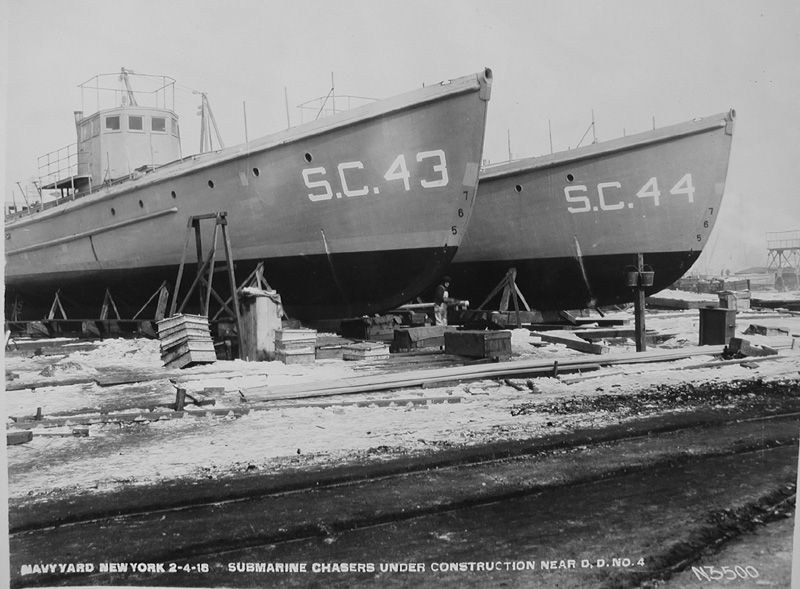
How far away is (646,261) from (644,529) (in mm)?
8549

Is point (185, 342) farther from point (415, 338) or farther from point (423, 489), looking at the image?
point (423, 489)

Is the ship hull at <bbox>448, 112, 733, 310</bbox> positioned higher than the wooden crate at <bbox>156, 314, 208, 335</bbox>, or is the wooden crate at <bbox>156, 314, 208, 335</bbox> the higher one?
the ship hull at <bbox>448, 112, 733, 310</bbox>

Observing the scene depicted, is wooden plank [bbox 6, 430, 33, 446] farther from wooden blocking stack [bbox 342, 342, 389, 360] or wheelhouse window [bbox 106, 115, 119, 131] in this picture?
wheelhouse window [bbox 106, 115, 119, 131]

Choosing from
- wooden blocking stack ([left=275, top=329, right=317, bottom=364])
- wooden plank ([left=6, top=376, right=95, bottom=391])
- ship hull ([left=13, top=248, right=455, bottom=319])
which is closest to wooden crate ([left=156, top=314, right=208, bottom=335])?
wooden blocking stack ([left=275, top=329, right=317, bottom=364])

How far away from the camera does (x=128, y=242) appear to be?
10469 mm

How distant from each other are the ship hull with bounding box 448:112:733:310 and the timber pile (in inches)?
125

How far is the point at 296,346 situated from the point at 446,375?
2.23m

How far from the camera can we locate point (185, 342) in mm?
7137

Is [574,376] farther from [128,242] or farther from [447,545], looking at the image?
[128,242]

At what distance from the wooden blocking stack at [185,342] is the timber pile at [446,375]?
204cm

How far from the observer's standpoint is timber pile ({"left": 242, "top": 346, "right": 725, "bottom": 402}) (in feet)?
17.0

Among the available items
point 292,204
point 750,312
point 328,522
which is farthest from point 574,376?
point 750,312

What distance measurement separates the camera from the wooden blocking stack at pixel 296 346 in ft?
23.7

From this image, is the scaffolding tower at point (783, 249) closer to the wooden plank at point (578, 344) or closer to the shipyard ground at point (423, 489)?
the shipyard ground at point (423, 489)
